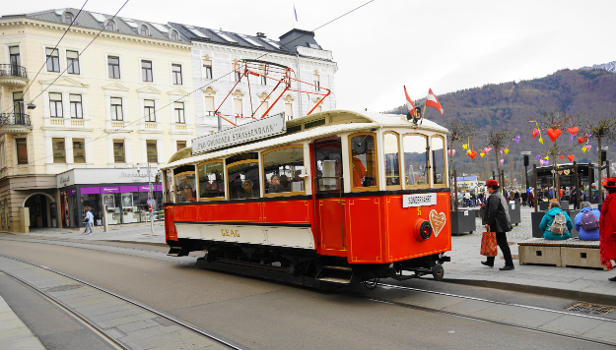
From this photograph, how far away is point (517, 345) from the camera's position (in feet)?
16.5

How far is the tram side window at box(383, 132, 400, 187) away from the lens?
24.1ft

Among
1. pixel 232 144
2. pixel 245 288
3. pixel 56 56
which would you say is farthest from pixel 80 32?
pixel 245 288

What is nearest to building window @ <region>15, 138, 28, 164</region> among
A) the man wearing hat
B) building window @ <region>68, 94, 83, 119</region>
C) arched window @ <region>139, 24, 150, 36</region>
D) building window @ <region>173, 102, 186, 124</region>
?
building window @ <region>68, 94, 83, 119</region>

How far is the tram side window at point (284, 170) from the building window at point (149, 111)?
2846 centimetres

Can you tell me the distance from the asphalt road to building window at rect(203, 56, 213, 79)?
90.4 feet

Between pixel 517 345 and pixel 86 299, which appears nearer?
pixel 517 345

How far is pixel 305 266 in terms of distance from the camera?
346 inches

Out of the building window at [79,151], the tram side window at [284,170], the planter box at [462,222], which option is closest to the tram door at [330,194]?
the tram side window at [284,170]

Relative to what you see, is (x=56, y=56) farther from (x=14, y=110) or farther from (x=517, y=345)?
(x=517, y=345)

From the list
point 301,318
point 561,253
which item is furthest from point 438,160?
point 301,318

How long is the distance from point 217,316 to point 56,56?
30.7 meters

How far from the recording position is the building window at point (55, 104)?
3147 centimetres

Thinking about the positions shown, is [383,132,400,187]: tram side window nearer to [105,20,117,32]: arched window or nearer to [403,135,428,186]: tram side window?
[403,135,428,186]: tram side window

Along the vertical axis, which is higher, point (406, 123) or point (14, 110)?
point (14, 110)
